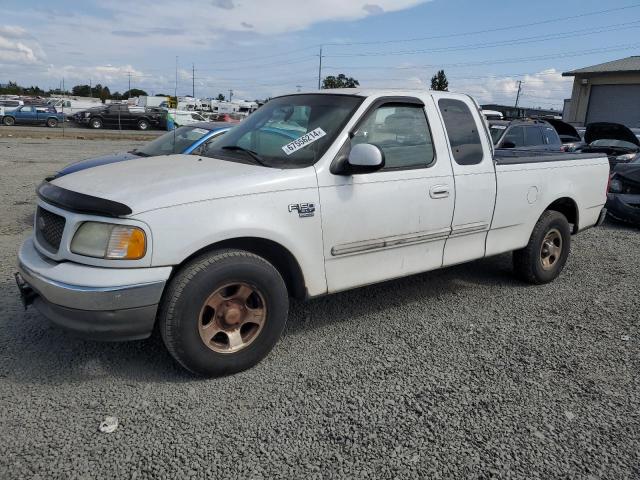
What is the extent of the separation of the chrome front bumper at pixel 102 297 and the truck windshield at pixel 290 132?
1209 mm

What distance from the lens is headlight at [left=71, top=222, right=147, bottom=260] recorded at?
9.68ft

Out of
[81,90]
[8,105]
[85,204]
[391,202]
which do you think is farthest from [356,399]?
[81,90]

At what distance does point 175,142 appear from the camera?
7.55 meters

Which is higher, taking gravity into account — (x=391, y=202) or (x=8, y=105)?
(x=8, y=105)

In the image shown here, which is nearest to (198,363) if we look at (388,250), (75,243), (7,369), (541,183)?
(75,243)

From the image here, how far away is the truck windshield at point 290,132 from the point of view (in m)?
3.71

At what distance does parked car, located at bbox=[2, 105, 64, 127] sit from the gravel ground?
32395 mm

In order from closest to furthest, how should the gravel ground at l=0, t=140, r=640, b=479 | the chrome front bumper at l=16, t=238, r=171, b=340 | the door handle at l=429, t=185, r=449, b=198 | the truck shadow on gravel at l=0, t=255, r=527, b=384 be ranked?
the gravel ground at l=0, t=140, r=640, b=479
the chrome front bumper at l=16, t=238, r=171, b=340
the truck shadow on gravel at l=0, t=255, r=527, b=384
the door handle at l=429, t=185, r=449, b=198

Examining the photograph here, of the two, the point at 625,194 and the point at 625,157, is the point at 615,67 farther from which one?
the point at 625,194

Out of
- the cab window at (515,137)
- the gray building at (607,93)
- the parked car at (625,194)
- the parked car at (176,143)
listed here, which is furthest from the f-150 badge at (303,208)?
the gray building at (607,93)

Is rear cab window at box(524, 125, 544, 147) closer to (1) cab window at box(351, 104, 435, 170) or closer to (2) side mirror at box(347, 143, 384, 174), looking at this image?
(1) cab window at box(351, 104, 435, 170)

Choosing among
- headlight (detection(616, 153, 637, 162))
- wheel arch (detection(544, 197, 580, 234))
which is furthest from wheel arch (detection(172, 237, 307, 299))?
headlight (detection(616, 153, 637, 162))

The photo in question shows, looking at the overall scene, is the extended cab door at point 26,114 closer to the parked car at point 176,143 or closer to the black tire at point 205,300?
the parked car at point 176,143

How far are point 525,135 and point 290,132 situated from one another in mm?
8750
